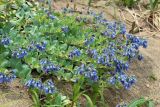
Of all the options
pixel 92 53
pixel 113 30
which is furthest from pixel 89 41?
pixel 113 30

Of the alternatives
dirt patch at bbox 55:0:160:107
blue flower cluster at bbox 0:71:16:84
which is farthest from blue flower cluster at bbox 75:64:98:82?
blue flower cluster at bbox 0:71:16:84

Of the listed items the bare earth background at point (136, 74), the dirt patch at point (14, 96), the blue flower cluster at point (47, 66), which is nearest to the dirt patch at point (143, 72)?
the bare earth background at point (136, 74)

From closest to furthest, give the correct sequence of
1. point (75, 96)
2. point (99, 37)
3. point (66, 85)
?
point (75, 96), point (66, 85), point (99, 37)

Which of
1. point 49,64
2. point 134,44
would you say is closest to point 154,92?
point 134,44

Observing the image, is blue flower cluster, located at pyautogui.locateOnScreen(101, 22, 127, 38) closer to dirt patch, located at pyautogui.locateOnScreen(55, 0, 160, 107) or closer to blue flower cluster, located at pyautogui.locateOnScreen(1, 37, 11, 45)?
dirt patch, located at pyautogui.locateOnScreen(55, 0, 160, 107)

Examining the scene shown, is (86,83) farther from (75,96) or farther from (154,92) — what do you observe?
(154,92)

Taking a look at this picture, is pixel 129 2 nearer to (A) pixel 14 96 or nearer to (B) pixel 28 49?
(B) pixel 28 49
